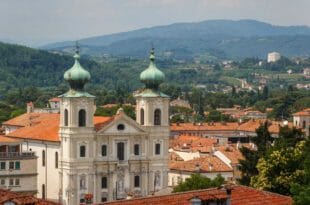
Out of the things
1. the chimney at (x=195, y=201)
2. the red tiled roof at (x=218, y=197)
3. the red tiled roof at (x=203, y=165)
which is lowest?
the red tiled roof at (x=203, y=165)

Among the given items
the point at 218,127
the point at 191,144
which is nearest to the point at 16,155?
the point at 191,144

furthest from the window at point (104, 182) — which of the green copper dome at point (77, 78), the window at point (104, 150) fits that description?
the green copper dome at point (77, 78)

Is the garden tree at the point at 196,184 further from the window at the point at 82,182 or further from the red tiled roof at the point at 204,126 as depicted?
the red tiled roof at the point at 204,126

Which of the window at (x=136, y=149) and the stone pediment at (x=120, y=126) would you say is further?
the window at (x=136, y=149)

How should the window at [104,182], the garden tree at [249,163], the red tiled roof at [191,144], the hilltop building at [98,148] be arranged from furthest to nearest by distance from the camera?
the red tiled roof at [191,144] → the window at [104,182] → the hilltop building at [98,148] → the garden tree at [249,163]

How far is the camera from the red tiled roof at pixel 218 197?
1441 inches

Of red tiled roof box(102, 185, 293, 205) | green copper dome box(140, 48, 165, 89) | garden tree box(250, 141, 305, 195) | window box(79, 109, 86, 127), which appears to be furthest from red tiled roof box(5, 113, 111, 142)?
red tiled roof box(102, 185, 293, 205)

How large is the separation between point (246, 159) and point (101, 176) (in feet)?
Result: 43.7

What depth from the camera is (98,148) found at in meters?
83.4

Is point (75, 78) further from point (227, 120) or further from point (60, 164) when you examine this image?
point (227, 120)

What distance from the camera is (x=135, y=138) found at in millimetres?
85312

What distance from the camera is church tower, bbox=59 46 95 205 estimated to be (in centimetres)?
8175

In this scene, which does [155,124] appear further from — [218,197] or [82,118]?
[218,197]

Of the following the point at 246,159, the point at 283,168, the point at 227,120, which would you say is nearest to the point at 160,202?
the point at 283,168
